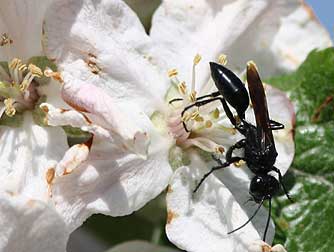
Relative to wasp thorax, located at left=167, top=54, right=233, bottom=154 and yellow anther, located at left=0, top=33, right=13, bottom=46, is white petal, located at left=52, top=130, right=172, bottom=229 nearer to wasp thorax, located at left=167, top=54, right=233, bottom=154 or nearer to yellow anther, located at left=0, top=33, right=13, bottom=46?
wasp thorax, located at left=167, top=54, right=233, bottom=154

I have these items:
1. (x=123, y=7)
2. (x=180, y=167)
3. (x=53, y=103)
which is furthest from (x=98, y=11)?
(x=180, y=167)

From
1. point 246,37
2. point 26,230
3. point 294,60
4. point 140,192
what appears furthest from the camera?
point 294,60

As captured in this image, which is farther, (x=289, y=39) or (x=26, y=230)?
(x=289, y=39)

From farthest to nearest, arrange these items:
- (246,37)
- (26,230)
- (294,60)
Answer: (294,60)
(246,37)
(26,230)

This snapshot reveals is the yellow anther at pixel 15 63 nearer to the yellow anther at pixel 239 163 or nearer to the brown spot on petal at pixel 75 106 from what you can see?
the brown spot on petal at pixel 75 106

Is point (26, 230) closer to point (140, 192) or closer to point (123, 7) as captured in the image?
point (140, 192)

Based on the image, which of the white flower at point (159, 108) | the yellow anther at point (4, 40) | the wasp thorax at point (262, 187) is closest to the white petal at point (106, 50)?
the white flower at point (159, 108)

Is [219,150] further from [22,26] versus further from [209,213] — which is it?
[22,26]
